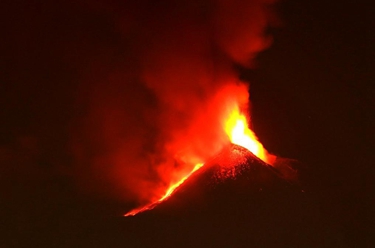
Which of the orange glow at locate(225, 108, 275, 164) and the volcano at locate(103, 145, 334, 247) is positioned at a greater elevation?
the orange glow at locate(225, 108, 275, 164)

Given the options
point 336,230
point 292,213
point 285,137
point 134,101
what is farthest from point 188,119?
point 336,230

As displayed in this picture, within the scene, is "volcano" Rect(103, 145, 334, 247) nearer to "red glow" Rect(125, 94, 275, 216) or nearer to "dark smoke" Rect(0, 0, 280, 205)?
"red glow" Rect(125, 94, 275, 216)

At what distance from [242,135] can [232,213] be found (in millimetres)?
422

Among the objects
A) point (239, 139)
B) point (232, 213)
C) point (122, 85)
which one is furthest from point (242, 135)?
point (122, 85)

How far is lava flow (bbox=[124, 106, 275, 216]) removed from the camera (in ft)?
8.68

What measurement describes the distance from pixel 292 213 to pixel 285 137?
37 centimetres

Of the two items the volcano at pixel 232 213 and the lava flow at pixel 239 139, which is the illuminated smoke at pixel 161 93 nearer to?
the lava flow at pixel 239 139

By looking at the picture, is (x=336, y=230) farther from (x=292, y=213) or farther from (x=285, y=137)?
(x=285, y=137)

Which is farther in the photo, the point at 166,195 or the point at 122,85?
the point at 122,85

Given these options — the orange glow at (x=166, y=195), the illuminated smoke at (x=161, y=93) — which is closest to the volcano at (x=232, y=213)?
the orange glow at (x=166, y=195)

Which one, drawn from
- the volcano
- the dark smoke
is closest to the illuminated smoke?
the dark smoke

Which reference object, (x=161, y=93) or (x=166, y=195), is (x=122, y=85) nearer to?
(x=161, y=93)

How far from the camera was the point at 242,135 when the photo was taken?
271 cm

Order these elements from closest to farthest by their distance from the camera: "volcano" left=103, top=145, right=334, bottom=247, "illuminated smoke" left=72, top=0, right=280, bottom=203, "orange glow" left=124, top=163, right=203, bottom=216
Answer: "volcano" left=103, top=145, right=334, bottom=247 → "orange glow" left=124, top=163, right=203, bottom=216 → "illuminated smoke" left=72, top=0, right=280, bottom=203
